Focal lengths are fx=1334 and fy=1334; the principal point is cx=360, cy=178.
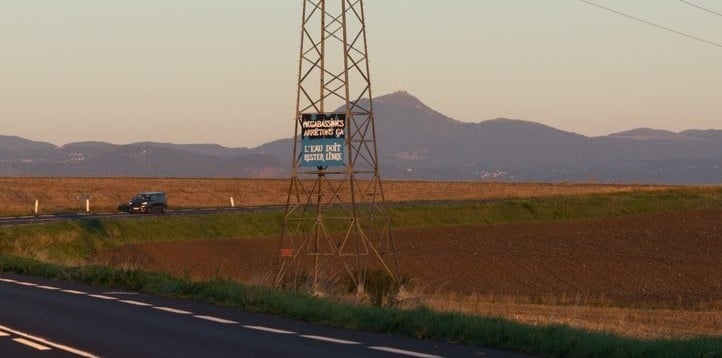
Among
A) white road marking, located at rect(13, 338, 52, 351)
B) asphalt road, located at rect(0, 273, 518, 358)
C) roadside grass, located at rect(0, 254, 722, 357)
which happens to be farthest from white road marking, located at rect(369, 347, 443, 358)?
white road marking, located at rect(13, 338, 52, 351)

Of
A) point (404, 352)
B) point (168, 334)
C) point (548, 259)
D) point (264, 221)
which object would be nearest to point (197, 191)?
point (264, 221)

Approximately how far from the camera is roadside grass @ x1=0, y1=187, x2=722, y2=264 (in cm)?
5574

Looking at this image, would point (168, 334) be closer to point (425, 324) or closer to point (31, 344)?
point (31, 344)

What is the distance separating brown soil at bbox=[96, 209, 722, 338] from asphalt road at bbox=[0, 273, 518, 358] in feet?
28.8

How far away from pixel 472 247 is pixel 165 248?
15.5 metres

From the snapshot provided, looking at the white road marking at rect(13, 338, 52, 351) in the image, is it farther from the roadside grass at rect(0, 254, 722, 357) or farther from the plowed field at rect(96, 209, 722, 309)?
the plowed field at rect(96, 209, 722, 309)

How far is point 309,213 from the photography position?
7512 centimetres

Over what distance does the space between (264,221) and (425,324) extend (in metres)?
53.0

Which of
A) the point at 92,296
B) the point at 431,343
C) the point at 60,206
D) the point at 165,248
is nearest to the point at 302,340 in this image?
the point at 431,343

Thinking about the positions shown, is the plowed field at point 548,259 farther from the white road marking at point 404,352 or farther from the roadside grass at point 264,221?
the white road marking at point 404,352

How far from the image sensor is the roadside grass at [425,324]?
622 inches

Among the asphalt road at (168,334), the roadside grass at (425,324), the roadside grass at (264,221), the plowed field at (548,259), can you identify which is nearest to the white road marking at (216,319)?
the asphalt road at (168,334)

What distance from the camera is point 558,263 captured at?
59719mm

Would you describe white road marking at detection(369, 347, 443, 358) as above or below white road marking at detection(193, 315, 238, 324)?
above
